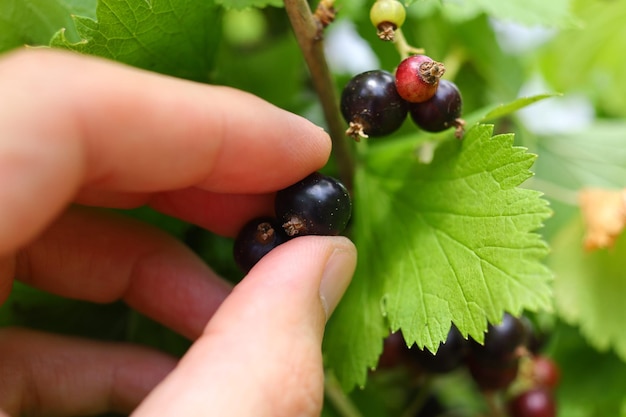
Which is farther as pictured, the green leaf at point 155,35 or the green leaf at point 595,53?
the green leaf at point 595,53

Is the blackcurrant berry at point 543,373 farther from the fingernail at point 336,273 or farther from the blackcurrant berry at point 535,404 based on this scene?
the fingernail at point 336,273

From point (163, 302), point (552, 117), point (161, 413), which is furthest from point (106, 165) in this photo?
point (552, 117)

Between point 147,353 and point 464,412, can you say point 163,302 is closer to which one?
point 147,353

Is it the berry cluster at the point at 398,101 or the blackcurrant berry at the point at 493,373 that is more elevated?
the berry cluster at the point at 398,101

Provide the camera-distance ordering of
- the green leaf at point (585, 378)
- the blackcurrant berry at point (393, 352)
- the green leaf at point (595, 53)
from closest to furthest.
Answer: the blackcurrant berry at point (393, 352) → the green leaf at point (585, 378) → the green leaf at point (595, 53)

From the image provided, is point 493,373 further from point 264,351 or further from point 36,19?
point 36,19

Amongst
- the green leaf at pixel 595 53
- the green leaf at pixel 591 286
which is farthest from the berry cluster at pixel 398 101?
the green leaf at pixel 595 53

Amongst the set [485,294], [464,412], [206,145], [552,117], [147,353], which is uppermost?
[206,145]

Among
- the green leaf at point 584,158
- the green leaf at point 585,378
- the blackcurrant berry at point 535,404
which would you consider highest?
the green leaf at point 584,158
